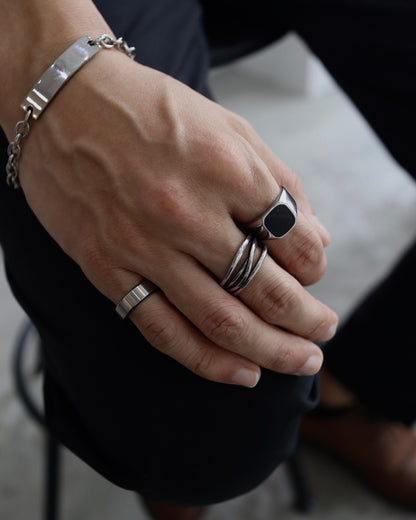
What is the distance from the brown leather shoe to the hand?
634mm

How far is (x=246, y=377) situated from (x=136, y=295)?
0.13 meters

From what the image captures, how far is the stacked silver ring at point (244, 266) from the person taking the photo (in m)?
0.46

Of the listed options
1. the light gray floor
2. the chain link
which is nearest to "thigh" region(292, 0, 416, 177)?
the chain link

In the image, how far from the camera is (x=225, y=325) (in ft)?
1.52

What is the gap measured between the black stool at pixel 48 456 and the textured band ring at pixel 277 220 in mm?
602

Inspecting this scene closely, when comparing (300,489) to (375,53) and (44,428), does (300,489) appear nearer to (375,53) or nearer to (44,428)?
(44,428)

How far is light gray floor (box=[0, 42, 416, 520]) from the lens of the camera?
3.40ft

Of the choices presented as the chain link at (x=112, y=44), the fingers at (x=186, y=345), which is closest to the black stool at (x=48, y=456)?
the fingers at (x=186, y=345)

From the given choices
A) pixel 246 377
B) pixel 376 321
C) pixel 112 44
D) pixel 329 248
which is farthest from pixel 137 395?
pixel 329 248

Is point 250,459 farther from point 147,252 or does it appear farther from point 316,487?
point 316,487

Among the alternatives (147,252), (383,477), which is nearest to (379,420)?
(383,477)

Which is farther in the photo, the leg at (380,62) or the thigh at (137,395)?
the leg at (380,62)

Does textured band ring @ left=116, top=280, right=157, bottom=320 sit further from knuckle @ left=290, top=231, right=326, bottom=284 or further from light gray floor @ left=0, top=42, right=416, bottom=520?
light gray floor @ left=0, top=42, right=416, bottom=520

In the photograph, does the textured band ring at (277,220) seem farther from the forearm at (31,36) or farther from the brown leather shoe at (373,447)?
the brown leather shoe at (373,447)
